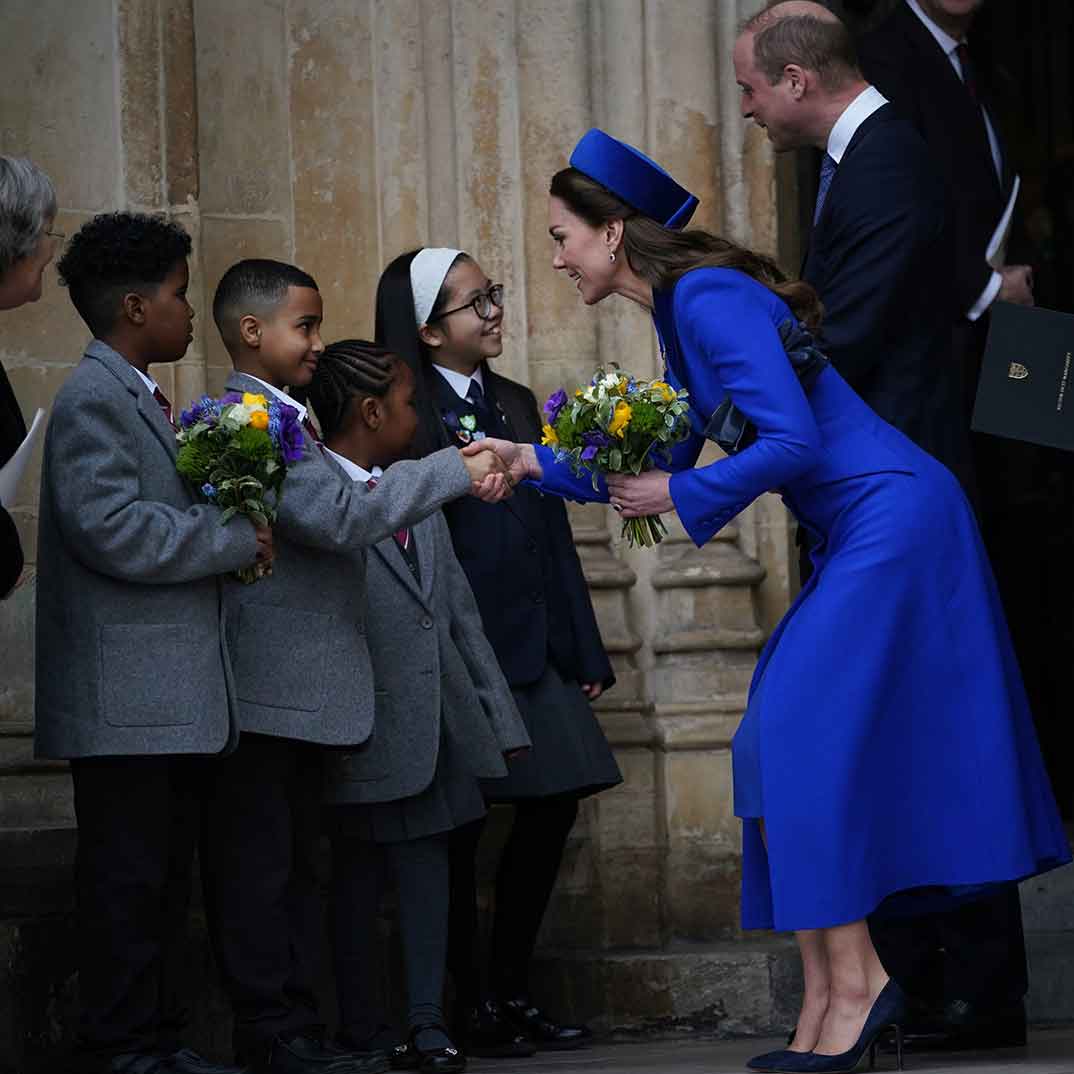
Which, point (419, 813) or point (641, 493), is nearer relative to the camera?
point (641, 493)

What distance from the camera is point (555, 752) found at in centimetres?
574

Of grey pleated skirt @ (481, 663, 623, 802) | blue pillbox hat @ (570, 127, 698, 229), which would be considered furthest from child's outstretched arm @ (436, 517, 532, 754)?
blue pillbox hat @ (570, 127, 698, 229)

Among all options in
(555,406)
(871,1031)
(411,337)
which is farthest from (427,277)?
(871,1031)

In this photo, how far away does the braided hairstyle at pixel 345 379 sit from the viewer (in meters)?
5.39

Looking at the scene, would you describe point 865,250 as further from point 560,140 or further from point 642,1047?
point 642,1047

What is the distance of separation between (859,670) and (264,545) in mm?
1162

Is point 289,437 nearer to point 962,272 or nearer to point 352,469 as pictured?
point 352,469

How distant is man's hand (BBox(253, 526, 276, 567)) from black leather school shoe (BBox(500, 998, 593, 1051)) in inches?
56.8

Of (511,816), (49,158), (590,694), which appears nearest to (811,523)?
(590,694)

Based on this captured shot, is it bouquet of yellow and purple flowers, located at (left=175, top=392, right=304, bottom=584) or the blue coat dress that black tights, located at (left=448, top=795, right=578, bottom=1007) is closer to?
the blue coat dress

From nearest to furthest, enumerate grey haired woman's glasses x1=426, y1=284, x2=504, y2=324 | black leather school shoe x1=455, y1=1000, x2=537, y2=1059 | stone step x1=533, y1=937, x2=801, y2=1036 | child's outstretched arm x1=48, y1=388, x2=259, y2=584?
child's outstretched arm x1=48, y1=388, x2=259, y2=584
black leather school shoe x1=455, y1=1000, x2=537, y2=1059
grey haired woman's glasses x1=426, y1=284, x2=504, y2=324
stone step x1=533, y1=937, x2=801, y2=1036

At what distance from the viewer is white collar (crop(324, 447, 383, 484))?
530 centimetres

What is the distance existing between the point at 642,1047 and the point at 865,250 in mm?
1935

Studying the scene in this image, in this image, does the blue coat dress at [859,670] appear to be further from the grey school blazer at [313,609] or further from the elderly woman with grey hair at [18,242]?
the elderly woman with grey hair at [18,242]
